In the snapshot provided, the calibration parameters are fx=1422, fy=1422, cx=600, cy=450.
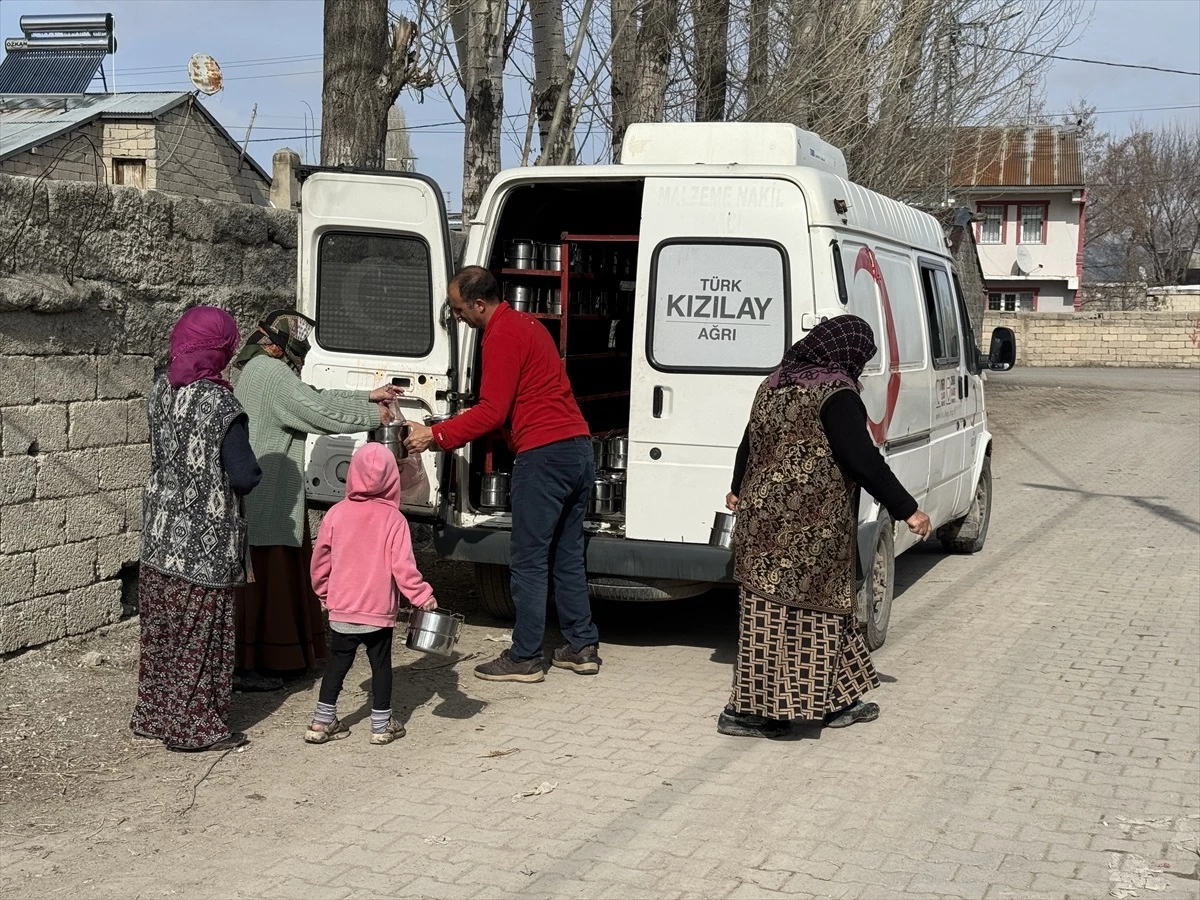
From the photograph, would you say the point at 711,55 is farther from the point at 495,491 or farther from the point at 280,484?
the point at 280,484

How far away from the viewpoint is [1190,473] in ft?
55.1

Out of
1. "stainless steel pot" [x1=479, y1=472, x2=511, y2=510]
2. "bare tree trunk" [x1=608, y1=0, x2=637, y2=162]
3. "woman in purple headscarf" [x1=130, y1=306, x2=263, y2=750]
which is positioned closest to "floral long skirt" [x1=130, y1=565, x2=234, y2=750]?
"woman in purple headscarf" [x1=130, y1=306, x2=263, y2=750]

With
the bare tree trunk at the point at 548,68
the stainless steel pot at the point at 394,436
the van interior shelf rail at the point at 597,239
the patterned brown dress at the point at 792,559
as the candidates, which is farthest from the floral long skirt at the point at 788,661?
the bare tree trunk at the point at 548,68

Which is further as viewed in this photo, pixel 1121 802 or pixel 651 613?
pixel 651 613

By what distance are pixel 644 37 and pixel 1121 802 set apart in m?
8.98

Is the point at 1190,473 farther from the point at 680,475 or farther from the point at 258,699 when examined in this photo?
the point at 258,699

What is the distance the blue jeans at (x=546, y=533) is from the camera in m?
6.57

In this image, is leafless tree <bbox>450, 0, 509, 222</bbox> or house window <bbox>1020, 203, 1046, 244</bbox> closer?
leafless tree <bbox>450, 0, 509, 222</bbox>

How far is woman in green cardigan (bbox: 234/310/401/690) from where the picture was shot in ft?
20.5

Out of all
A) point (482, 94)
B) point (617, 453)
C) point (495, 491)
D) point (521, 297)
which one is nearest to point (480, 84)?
point (482, 94)

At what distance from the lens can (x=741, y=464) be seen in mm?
6102

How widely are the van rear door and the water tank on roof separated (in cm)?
Answer: 52

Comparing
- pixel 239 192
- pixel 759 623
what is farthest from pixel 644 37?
pixel 239 192

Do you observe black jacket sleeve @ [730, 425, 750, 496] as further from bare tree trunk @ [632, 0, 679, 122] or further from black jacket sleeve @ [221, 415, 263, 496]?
bare tree trunk @ [632, 0, 679, 122]
